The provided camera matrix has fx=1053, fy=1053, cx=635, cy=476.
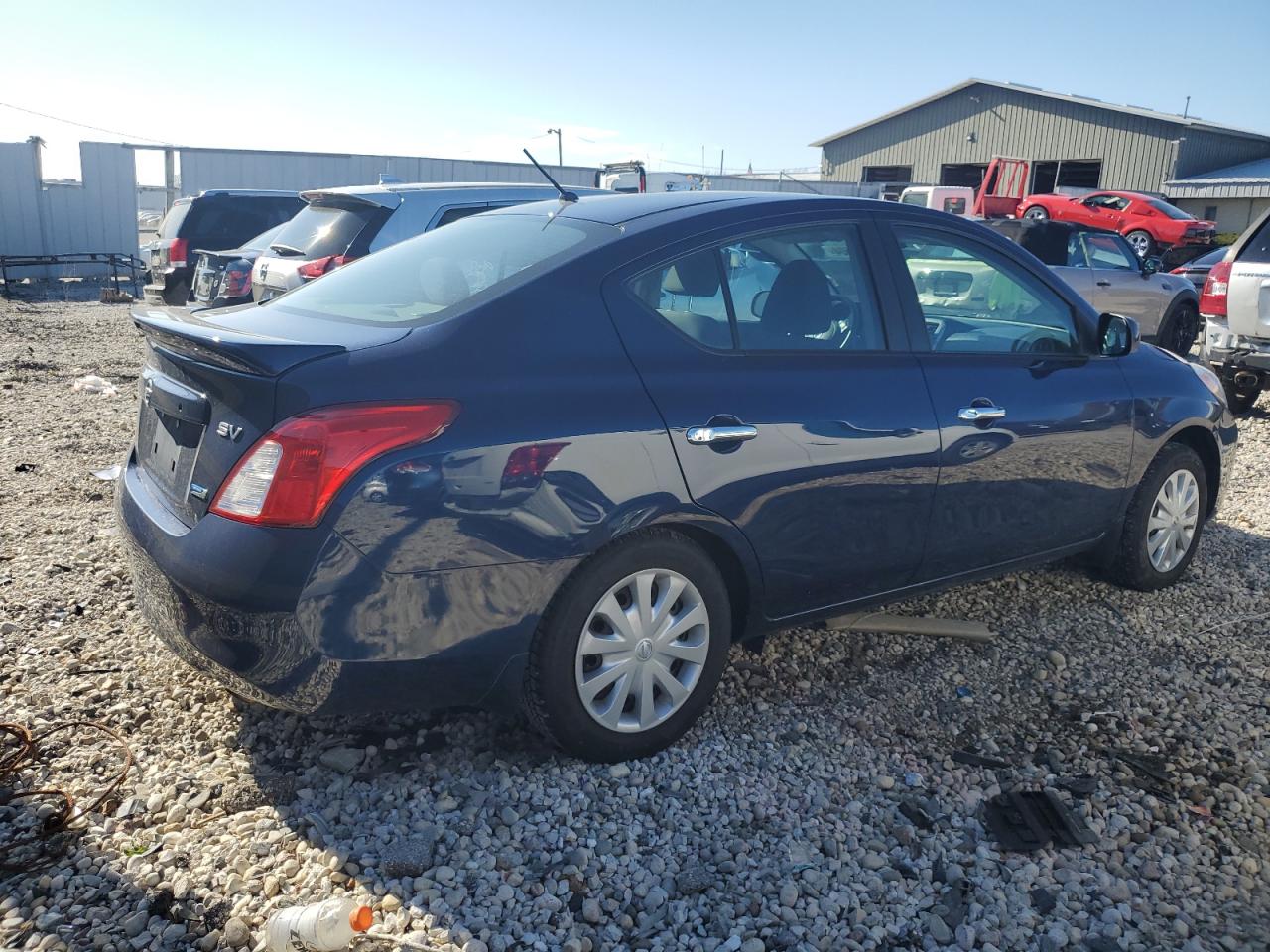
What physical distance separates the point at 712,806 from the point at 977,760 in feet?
3.08

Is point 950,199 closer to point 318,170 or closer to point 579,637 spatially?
point 318,170

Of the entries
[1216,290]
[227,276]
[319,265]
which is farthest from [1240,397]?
[227,276]

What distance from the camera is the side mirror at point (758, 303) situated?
3453 mm

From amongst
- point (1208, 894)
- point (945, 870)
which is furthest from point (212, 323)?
point (1208, 894)

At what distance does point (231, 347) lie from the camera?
2.77 meters

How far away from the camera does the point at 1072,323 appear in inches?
173

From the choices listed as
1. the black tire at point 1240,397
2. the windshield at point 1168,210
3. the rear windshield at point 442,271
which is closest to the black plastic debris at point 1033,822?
the rear windshield at point 442,271

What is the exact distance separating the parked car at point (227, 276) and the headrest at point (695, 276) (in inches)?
266

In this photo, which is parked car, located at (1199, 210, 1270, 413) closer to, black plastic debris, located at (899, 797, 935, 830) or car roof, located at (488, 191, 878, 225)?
car roof, located at (488, 191, 878, 225)

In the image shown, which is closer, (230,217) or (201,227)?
(201,227)

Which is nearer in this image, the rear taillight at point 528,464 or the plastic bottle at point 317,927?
the plastic bottle at point 317,927

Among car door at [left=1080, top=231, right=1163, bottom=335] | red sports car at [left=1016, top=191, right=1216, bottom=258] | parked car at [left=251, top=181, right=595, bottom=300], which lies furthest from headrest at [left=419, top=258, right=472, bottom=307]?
red sports car at [left=1016, top=191, right=1216, bottom=258]

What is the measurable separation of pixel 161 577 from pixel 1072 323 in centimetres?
358

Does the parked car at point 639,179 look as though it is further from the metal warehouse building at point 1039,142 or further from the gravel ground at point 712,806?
the gravel ground at point 712,806
